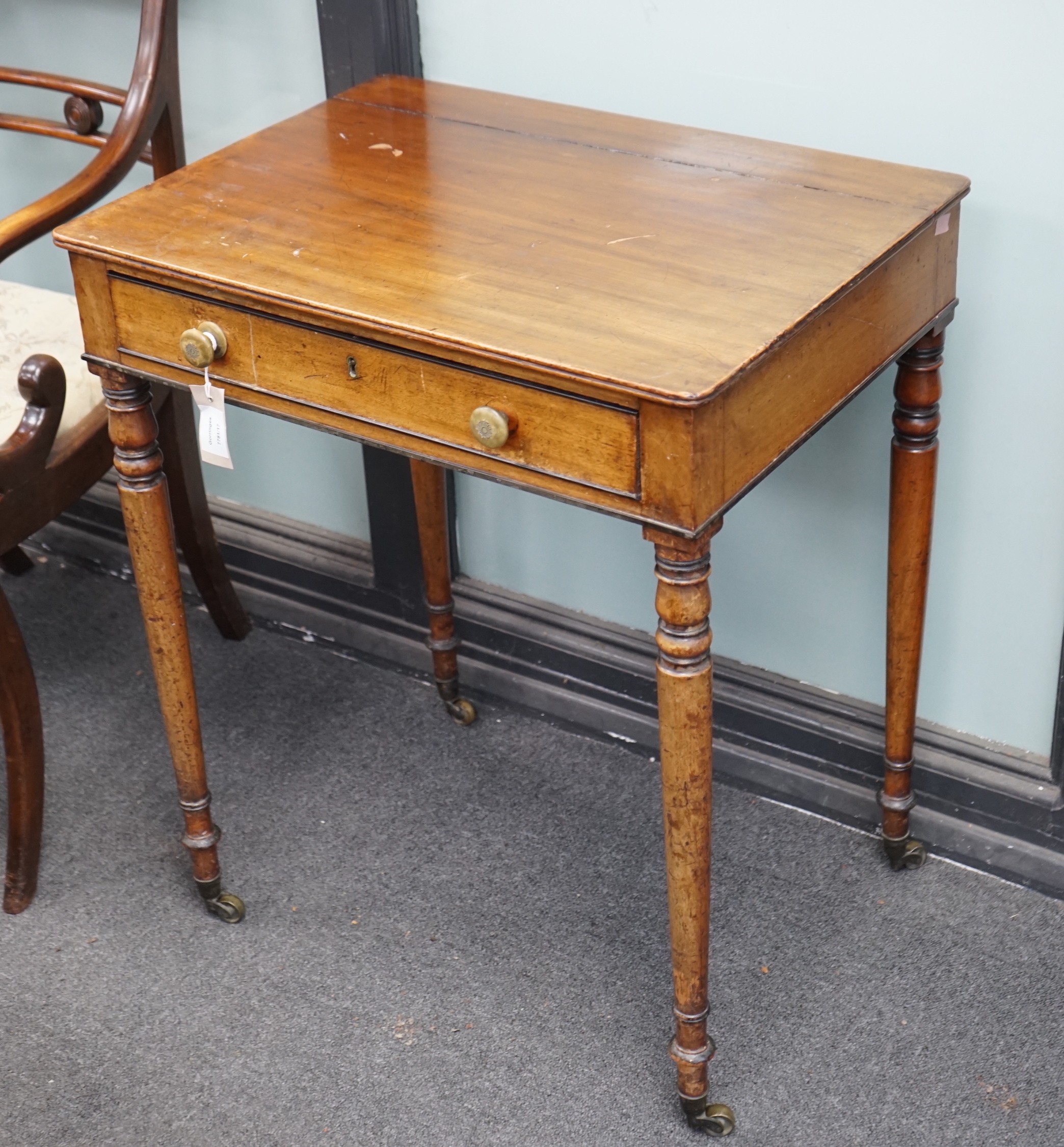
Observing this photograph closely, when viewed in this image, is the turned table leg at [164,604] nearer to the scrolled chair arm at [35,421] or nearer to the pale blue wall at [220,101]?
the scrolled chair arm at [35,421]

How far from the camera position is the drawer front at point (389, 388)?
1.30m

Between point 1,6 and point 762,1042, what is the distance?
1.86 meters

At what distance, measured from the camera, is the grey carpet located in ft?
5.48

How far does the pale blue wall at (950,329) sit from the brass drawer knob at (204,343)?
0.63m

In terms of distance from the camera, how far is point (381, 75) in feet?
6.38

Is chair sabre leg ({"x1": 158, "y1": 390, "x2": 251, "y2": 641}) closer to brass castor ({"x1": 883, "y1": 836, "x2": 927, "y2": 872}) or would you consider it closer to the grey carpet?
the grey carpet

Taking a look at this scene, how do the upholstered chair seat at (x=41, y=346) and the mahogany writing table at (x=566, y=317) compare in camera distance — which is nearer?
the mahogany writing table at (x=566, y=317)

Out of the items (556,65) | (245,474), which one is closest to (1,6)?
(245,474)

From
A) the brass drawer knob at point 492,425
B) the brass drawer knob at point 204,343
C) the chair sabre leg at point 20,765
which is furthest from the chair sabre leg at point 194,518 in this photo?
the brass drawer knob at point 492,425

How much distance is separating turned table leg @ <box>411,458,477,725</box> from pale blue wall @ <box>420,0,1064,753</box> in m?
0.15

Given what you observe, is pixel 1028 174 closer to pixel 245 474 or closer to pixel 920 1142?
pixel 920 1142

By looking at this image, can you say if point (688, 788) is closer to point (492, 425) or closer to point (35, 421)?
point (492, 425)

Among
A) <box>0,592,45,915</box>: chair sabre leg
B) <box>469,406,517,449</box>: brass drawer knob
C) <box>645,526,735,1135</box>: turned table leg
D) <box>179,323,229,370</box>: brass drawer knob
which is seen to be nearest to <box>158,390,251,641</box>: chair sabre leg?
<box>0,592,45,915</box>: chair sabre leg

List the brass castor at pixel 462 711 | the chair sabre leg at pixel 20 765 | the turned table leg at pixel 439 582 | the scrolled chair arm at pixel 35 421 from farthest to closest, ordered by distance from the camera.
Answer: the brass castor at pixel 462 711 → the turned table leg at pixel 439 582 → the chair sabre leg at pixel 20 765 → the scrolled chair arm at pixel 35 421
